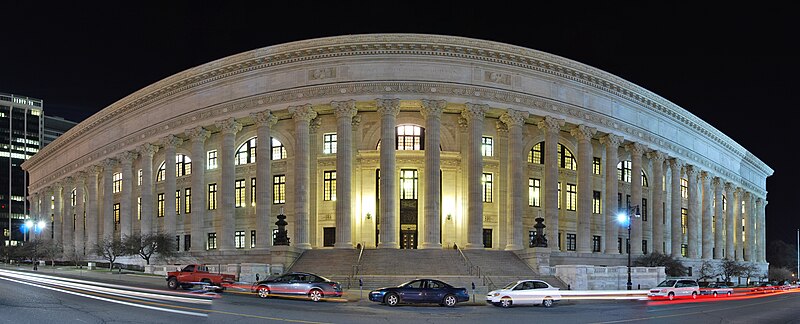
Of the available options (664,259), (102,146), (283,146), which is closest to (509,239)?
(664,259)

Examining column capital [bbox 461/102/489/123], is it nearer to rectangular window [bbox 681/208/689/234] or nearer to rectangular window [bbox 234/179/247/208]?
rectangular window [bbox 234/179/247/208]

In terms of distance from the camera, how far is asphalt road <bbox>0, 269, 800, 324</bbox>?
2081cm

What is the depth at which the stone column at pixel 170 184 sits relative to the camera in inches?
2566

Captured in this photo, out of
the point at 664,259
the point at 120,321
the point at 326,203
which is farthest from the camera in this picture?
the point at 664,259

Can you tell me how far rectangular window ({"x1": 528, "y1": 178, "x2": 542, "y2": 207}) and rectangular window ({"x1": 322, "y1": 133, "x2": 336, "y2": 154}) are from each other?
709 inches

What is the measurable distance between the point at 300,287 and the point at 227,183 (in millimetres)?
29403

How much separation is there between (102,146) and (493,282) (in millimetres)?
51708

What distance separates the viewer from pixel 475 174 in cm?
5559

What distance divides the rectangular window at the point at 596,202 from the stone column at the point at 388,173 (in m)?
23.8

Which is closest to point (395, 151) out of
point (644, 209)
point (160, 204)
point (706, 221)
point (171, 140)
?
point (171, 140)

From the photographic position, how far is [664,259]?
6362cm

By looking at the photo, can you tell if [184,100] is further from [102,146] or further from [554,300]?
[554,300]

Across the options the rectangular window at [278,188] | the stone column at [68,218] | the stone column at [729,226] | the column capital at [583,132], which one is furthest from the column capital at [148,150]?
the stone column at [729,226]

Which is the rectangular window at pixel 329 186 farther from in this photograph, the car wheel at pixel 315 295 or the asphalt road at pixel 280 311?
the car wheel at pixel 315 295
